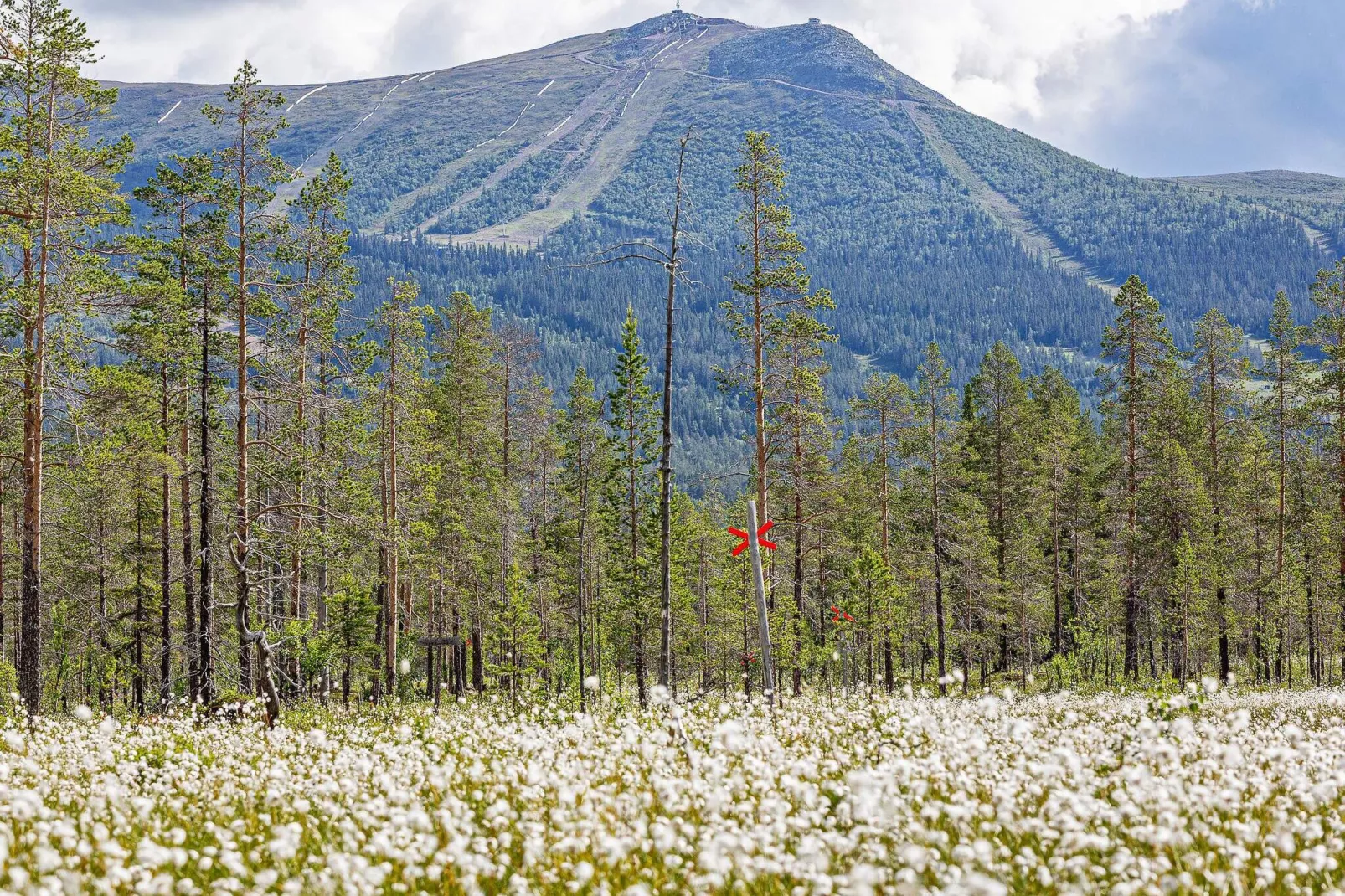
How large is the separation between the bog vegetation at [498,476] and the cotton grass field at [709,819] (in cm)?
718

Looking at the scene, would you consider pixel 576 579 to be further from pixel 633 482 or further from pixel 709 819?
pixel 709 819

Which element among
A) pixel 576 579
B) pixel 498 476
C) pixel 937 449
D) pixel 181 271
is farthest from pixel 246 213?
pixel 937 449

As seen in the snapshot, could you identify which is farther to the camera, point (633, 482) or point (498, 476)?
point (498, 476)

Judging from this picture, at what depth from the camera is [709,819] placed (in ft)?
20.3

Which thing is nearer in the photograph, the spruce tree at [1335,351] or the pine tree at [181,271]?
the pine tree at [181,271]

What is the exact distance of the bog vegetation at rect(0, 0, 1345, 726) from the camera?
1938 centimetres

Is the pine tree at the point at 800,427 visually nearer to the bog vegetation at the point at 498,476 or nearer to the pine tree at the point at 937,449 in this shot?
the bog vegetation at the point at 498,476

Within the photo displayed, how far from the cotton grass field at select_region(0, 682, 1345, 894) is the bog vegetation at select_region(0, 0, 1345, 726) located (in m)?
7.18

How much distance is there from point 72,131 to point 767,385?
17.0 m

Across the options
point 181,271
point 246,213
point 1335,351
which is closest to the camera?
point 246,213

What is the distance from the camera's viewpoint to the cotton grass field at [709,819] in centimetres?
508

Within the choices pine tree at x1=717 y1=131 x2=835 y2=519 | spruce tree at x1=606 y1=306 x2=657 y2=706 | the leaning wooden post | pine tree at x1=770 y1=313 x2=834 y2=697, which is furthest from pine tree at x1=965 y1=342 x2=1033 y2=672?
the leaning wooden post

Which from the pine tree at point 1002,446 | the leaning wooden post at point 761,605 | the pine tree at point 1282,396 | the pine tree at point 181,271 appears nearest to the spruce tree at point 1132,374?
the pine tree at point 1282,396

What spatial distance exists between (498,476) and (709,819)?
35305mm
